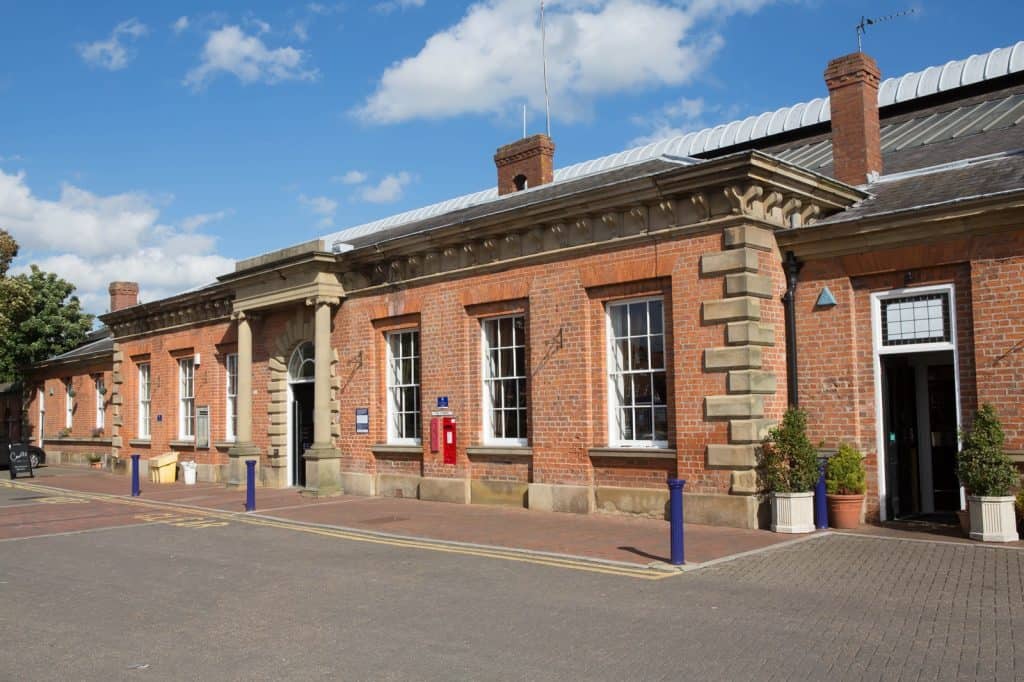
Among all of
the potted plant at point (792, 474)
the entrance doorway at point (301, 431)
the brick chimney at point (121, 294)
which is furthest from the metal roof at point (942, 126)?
the brick chimney at point (121, 294)

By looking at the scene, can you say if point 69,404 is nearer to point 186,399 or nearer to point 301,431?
point 186,399

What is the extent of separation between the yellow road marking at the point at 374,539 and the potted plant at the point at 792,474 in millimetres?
3345

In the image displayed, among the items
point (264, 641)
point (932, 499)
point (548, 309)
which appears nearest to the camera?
point (264, 641)

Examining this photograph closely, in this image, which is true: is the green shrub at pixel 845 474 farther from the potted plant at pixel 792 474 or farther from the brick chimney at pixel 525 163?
the brick chimney at pixel 525 163

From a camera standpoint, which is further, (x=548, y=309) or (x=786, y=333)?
(x=548, y=309)

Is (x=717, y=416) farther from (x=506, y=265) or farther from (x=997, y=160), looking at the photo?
(x=997, y=160)

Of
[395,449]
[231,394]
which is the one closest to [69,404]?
[231,394]

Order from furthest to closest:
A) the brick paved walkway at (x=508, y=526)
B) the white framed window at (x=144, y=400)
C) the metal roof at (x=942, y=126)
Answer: the white framed window at (x=144, y=400) → the metal roof at (x=942, y=126) → the brick paved walkway at (x=508, y=526)

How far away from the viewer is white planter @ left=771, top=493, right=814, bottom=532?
12242 millimetres

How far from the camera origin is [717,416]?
13.1 meters

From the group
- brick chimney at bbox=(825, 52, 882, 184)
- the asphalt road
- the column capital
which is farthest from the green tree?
brick chimney at bbox=(825, 52, 882, 184)

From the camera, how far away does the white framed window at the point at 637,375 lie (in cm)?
1423

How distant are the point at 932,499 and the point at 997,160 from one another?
5320mm

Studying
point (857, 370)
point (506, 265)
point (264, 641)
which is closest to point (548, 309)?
point (506, 265)
